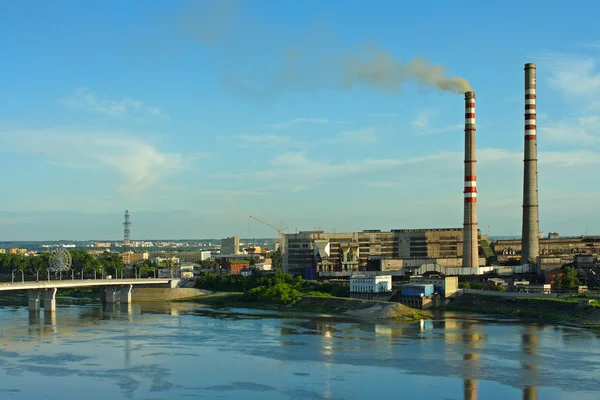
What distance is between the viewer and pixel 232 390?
117 ft

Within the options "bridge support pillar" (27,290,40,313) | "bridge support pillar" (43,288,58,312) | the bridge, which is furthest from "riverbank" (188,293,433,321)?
"bridge support pillar" (27,290,40,313)

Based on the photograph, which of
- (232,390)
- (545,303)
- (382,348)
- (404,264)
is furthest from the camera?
(404,264)

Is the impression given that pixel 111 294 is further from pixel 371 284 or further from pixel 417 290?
pixel 417 290

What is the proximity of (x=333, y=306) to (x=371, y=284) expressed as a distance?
6276mm

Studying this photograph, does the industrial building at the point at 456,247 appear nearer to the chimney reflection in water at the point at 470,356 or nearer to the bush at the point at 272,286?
the bush at the point at 272,286

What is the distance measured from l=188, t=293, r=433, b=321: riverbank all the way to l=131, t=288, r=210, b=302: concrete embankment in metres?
3.22

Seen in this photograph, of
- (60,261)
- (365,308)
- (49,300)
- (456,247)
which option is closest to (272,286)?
(365,308)

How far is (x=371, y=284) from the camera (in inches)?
2992

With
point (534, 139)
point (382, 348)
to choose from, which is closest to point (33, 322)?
point (382, 348)

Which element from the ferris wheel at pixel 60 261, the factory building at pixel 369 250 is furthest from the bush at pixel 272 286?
the ferris wheel at pixel 60 261

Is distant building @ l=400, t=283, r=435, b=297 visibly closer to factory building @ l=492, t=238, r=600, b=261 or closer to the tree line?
factory building @ l=492, t=238, r=600, b=261

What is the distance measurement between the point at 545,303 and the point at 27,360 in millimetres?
40384

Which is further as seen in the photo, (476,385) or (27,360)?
(27,360)

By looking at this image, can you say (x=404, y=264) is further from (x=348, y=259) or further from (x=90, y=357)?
(x=90, y=357)
